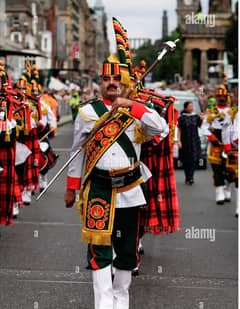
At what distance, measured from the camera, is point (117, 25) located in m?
5.88

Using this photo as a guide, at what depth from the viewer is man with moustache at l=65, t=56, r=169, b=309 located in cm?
570

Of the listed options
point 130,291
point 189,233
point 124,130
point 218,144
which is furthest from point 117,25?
point 218,144

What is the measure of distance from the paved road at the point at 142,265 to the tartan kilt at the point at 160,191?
0.40 metres

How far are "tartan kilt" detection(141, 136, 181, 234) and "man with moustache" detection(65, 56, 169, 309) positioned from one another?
6.11 ft

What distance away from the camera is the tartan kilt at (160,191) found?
7.78 m

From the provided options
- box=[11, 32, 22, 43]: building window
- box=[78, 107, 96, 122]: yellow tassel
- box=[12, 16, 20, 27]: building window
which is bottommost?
box=[78, 107, 96, 122]: yellow tassel

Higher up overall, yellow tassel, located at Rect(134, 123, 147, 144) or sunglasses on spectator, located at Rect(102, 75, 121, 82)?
sunglasses on spectator, located at Rect(102, 75, 121, 82)

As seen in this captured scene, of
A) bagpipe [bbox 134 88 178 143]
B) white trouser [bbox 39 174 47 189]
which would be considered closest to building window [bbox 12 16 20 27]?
white trouser [bbox 39 174 47 189]

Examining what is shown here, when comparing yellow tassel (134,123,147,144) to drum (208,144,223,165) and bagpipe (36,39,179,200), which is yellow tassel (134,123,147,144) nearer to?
bagpipe (36,39,179,200)

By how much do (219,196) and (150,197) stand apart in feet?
16.8

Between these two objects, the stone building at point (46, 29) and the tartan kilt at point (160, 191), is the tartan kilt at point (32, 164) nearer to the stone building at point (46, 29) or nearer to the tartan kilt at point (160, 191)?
the tartan kilt at point (160, 191)

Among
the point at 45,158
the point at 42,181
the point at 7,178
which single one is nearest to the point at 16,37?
the point at 42,181

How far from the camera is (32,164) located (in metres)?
11.9

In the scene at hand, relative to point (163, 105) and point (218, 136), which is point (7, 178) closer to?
point (163, 105)
